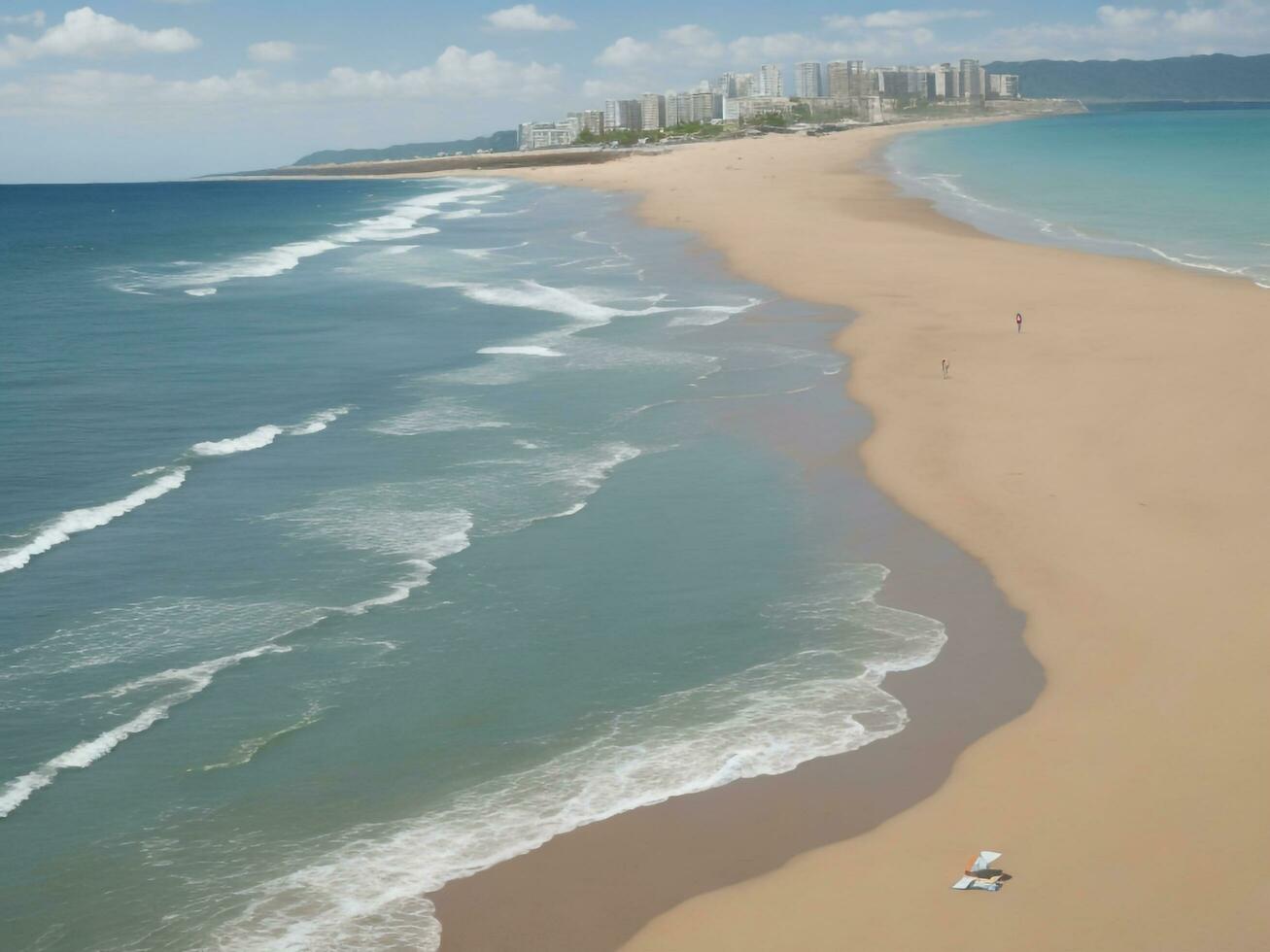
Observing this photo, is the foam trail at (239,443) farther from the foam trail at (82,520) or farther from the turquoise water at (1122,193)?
the turquoise water at (1122,193)

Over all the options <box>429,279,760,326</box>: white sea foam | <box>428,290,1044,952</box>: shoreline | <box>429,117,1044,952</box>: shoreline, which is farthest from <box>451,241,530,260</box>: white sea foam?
<box>429,117,1044,952</box>: shoreline

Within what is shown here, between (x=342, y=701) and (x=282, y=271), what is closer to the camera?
(x=342, y=701)

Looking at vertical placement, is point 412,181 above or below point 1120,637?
above

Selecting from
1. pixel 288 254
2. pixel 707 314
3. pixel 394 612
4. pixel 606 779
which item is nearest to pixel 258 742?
pixel 394 612

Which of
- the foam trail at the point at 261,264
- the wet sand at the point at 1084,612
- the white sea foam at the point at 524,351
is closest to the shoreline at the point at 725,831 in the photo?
the wet sand at the point at 1084,612

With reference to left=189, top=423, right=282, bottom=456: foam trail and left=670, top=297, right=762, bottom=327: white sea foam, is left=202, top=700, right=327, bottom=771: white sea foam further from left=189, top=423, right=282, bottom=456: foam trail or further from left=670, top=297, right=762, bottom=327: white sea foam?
left=670, top=297, right=762, bottom=327: white sea foam

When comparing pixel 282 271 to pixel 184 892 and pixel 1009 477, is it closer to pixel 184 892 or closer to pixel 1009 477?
pixel 1009 477

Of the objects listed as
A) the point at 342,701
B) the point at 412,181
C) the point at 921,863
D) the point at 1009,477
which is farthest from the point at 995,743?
the point at 412,181
